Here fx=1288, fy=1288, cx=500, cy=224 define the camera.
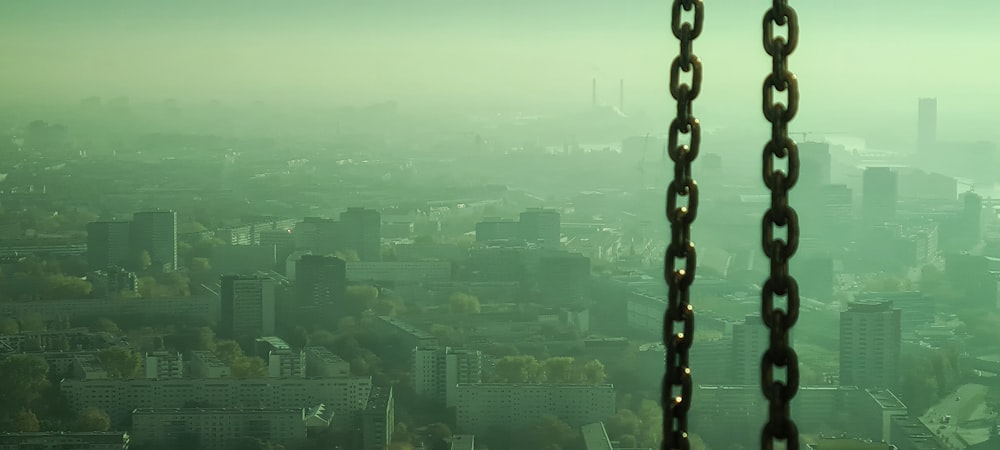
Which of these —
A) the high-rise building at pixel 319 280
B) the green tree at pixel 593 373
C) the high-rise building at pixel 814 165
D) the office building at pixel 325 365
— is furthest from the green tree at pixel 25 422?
the high-rise building at pixel 814 165

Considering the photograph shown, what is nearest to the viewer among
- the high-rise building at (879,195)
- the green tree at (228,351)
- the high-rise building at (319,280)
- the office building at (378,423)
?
the office building at (378,423)

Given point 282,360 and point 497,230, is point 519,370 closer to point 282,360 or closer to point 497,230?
point 282,360

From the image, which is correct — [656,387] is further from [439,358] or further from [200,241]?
[200,241]

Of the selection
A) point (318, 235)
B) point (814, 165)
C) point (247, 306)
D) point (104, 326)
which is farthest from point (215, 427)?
point (814, 165)

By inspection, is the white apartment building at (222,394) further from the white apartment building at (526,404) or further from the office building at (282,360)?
the white apartment building at (526,404)

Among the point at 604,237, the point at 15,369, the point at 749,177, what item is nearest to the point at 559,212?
the point at 604,237

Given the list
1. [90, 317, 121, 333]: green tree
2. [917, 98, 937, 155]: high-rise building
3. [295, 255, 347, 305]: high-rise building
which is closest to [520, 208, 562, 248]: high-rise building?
[295, 255, 347, 305]: high-rise building
